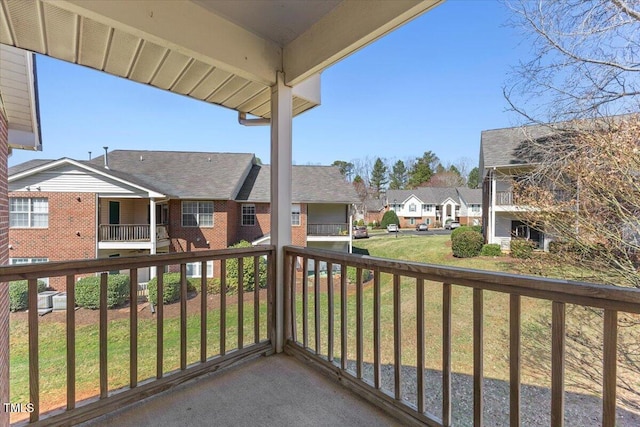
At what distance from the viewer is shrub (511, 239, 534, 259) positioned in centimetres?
455

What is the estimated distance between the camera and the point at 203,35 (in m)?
1.88

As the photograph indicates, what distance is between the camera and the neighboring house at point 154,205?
458 cm

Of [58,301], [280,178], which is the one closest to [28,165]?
[58,301]

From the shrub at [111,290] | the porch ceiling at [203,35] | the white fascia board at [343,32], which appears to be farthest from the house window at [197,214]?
the white fascia board at [343,32]

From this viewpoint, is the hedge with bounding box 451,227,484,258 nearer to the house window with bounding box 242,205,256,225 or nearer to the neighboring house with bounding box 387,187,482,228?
the house window with bounding box 242,205,256,225

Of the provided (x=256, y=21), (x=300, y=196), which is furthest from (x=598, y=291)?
(x=300, y=196)

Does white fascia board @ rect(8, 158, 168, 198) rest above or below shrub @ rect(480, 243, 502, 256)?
above

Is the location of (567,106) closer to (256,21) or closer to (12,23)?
(256,21)

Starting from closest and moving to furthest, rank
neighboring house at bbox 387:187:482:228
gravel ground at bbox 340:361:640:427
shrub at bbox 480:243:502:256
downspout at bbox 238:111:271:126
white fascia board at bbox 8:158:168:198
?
gravel ground at bbox 340:361:640:427
downspout at bbox 238:111:271:126
white fascia board at bbox 8:158:168:198
shrub at bbox 480:243:502:256
neighboring house at bbox 387:187:482:228

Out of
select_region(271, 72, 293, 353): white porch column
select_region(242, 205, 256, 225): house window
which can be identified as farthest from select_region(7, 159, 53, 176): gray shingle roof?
select_region(242, 205, 256, 225): house window

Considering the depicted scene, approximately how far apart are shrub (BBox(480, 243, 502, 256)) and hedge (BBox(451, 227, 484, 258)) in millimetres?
294

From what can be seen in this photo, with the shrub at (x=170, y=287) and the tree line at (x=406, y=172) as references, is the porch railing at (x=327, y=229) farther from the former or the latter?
the shrub at (x=170, y=287)

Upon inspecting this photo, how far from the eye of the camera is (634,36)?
3354 millimetres

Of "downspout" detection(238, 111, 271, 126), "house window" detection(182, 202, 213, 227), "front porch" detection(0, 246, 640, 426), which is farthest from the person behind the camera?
"house window" detection(182, 202, 213, 227)
